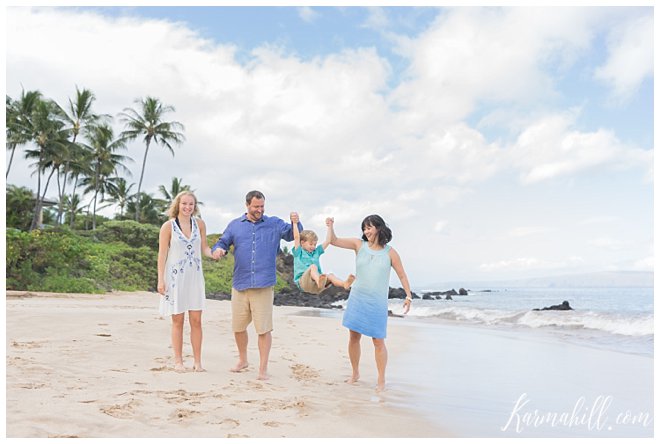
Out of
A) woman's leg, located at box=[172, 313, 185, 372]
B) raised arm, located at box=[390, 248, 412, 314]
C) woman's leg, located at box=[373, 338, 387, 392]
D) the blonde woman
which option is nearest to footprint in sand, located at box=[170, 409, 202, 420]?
the blonde woman

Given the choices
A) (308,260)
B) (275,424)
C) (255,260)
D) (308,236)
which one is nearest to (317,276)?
(308,260)

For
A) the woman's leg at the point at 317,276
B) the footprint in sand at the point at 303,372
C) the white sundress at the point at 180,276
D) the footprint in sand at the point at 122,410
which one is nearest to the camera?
the footprint in sand at the point at 122,410

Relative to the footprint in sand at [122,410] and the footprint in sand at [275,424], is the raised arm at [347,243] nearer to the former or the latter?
the footprint in sand at [275,424]

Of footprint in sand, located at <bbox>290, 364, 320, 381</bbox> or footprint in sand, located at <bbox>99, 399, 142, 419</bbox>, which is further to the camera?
footprint in sand, located at <bbox>290, 364, 320, 381</bbox>

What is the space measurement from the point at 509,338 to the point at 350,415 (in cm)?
828

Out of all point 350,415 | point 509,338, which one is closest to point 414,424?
point 350,415

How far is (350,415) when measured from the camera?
423 centimetres

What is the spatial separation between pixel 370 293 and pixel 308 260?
0.72m

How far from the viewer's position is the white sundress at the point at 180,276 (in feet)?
18.7

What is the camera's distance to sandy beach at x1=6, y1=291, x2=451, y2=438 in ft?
12.0

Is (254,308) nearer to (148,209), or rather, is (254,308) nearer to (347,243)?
(347,243)

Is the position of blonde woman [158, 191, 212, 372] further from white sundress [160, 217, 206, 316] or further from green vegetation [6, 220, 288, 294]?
green vegetation [6, 220, 288, 294]

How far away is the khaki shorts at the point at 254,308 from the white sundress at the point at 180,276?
0.38 meters

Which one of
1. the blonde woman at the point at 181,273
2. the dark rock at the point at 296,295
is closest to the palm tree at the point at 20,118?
the dark rock at the point at 296,295
